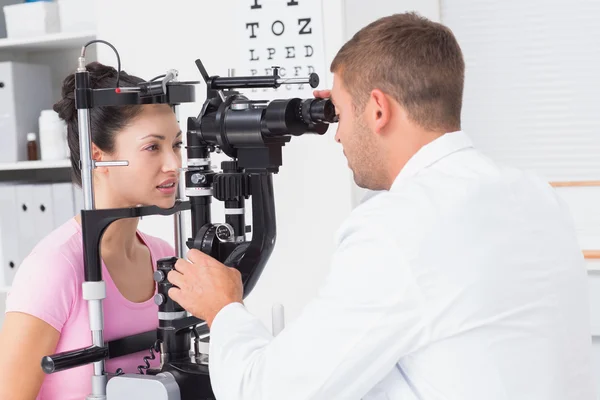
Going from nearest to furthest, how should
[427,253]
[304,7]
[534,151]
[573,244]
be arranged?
[427,253]
[573,244]
[304,7]
[534,151]

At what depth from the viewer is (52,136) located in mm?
2607

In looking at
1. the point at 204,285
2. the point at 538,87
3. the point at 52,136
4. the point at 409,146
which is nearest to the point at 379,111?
the point at 409,146

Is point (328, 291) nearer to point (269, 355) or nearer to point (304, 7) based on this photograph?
point (269, 355)

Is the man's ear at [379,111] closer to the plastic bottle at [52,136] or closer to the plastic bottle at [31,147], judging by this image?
the plastic bottle at [52,136]

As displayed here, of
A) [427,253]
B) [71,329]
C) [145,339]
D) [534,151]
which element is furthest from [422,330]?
[534,151]

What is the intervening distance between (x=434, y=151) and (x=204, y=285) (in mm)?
377

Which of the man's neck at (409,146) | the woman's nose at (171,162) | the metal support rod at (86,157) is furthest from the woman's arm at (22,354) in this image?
the man's neck at (409,146)

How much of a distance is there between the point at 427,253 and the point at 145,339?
606 mm

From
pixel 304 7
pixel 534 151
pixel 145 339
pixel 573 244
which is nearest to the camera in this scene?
pixel 573 244

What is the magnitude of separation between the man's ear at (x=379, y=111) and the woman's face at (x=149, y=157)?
1.54 feet

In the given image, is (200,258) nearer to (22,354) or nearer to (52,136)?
(22,354)

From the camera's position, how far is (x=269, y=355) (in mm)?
1050

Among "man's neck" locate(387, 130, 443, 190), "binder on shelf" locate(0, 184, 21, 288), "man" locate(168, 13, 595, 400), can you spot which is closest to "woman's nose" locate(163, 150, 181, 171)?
"man" locate(168, 13, 595, 400)

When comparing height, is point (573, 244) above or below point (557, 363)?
above
